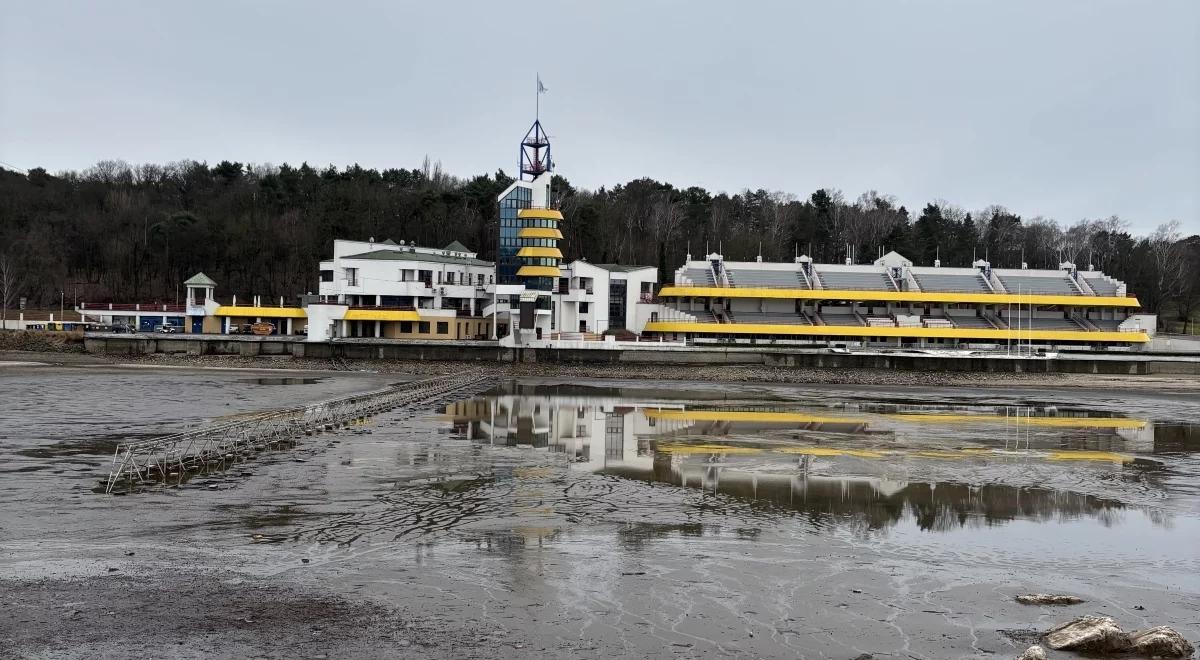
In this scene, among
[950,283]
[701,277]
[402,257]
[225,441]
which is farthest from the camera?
[950,283]

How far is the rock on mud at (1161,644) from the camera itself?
11.1 metres

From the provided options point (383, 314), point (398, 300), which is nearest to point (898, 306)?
point (398, 300)

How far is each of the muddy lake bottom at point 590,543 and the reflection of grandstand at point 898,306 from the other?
158ft

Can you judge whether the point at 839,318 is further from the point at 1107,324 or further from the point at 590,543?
the point at 590,543

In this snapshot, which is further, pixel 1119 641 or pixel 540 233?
pixel 540 233

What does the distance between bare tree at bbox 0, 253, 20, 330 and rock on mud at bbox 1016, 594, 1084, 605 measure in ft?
318

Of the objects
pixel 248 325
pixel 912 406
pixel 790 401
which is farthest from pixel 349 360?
pixel 912 406

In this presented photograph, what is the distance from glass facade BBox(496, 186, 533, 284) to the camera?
84.6m

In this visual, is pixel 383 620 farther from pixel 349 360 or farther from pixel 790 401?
pixel 349 360

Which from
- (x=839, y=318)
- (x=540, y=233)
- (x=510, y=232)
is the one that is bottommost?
(x=839, y=318)

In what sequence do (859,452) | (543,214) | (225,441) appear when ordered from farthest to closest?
(543,214), (859,452), (225,441)

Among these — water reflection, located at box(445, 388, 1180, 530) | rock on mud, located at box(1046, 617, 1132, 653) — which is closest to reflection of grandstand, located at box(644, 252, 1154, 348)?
water reflection, located at box(445, 388, 1180, 530)

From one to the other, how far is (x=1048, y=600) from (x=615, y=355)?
57566 millimetres

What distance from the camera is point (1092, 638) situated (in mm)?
11297
